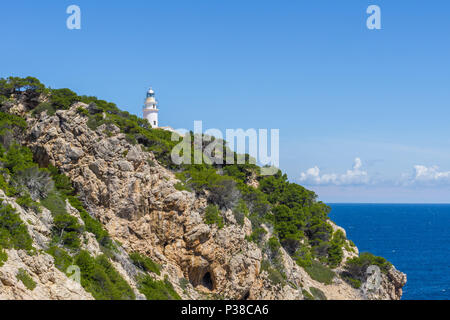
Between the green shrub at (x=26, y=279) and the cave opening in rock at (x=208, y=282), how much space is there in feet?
59.2

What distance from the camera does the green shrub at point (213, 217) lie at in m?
32.9

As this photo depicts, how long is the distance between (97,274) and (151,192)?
958cm

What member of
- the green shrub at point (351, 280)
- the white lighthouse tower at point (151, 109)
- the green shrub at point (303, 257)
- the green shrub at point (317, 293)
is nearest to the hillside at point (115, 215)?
the green shrub at point (317, 293)

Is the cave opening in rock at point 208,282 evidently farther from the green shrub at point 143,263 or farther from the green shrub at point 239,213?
the green shrub at point 143,263

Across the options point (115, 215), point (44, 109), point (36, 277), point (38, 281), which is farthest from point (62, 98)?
point (38, 281)

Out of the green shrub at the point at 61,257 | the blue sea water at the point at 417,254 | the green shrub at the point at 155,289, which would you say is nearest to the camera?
the green shrub at the point at 61,257

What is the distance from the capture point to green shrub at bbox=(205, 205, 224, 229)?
108 ft

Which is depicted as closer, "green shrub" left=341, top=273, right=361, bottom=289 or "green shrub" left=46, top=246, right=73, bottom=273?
"green shrub" left=46, top=246, right=73, bottom=273

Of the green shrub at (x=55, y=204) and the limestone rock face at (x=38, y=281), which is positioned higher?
the green shrub at (x=55, y=204)

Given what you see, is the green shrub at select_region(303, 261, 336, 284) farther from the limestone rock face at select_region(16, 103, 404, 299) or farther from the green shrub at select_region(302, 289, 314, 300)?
the limestone rock face at select_region(16, 103, 404, 299)

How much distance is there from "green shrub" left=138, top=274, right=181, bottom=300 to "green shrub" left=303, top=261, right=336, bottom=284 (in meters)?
21.6

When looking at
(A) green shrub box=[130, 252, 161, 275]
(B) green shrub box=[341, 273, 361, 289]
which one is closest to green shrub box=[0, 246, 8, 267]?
(A) green shrub box=[130, 252, 161, 275]
